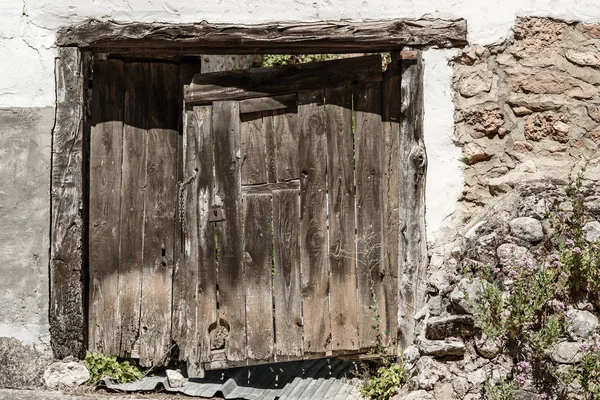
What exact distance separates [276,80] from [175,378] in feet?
5.83

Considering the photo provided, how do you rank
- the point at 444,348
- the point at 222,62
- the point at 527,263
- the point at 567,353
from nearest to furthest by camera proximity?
the point at 567,353 → the point at 527,263 → the point at 444,348 → the point at 222,62

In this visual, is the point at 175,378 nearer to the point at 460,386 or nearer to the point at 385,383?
the point at 385,383

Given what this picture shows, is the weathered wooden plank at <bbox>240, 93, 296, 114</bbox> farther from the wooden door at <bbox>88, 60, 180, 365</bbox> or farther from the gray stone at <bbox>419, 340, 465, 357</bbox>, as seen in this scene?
the gray stone at <bbox>419, 340, 465, 357</bbox>

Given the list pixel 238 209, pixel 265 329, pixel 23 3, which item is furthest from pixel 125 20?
pixel 265 329

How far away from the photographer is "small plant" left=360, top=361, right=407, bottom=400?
4586mm

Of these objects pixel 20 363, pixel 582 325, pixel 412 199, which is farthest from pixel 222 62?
pixel 582 325

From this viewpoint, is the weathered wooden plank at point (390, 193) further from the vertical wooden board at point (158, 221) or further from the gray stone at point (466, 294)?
the vertical wooden board at point (158, 221)

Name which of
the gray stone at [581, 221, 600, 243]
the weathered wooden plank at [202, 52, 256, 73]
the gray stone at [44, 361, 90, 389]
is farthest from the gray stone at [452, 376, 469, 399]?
the weathered wooden plank at [202, 52, 256, 73]

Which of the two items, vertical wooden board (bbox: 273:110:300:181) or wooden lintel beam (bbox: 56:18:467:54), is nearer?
wooden lintel beam (bbox: 56:18:467:54)

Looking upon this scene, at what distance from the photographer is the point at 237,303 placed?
4.92 meters

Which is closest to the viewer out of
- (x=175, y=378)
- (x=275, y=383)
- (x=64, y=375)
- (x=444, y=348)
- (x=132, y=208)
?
(x=444, y=348)

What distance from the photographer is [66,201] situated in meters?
4.91

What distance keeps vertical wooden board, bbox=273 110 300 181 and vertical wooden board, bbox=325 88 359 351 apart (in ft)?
0.60

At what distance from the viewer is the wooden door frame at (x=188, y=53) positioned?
477 centimetres
